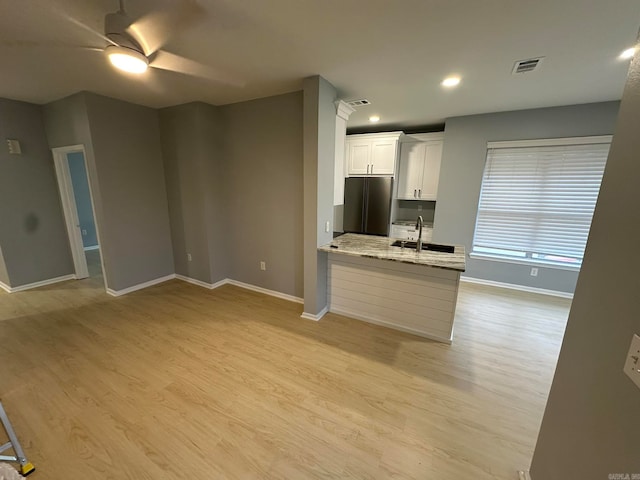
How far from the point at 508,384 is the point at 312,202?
242 cm

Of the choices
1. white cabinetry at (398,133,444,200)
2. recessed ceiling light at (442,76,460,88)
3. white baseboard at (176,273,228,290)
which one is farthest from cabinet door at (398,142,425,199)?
white baseboard at (176,273,228,290)

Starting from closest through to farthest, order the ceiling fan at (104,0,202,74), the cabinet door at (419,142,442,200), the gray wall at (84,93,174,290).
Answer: the ceiling fan at (104,0,202,74) → the gray wall at (84,93,174,290) → the cabinet door at (419,142,442,200)

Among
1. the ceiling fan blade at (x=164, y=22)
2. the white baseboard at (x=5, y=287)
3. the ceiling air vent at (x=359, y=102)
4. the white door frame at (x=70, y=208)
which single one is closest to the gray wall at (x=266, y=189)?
the ceiling air vent at (x=359, y=102)

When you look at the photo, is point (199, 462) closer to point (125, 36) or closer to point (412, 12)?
point (125, 36)

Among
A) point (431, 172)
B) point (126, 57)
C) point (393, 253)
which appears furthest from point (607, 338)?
point (431, 172)

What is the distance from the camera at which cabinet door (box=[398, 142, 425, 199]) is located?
4.66 meters

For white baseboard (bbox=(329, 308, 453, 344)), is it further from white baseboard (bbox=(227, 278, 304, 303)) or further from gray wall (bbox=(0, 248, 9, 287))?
gray wall (bbox=(0, 248, 9, 287))

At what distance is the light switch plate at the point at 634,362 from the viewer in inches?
30.1

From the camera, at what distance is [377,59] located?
7.13ft

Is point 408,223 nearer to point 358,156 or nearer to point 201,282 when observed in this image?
point 358,156

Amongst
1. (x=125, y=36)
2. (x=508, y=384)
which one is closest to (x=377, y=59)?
(x=125, y=36)

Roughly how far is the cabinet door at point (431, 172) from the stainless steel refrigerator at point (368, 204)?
64 cm

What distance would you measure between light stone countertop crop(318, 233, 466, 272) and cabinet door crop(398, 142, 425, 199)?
1.93m

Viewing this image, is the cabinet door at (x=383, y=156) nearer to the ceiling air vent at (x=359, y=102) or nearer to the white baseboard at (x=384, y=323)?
the ceiling air vent at (x=359, y=102)
